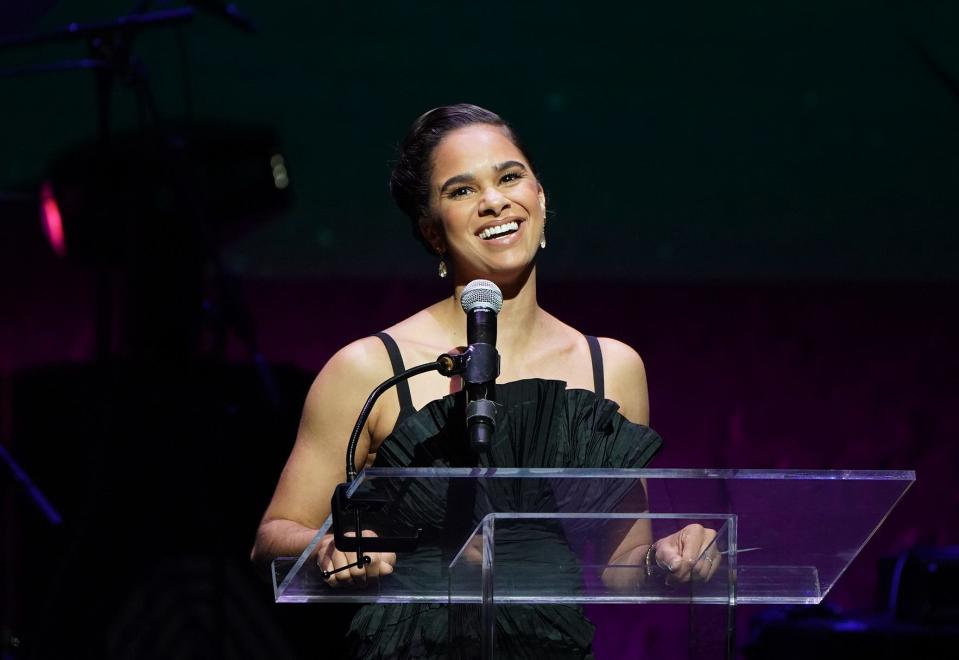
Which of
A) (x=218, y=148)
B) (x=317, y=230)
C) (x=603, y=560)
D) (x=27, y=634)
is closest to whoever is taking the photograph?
(x=603, y=560)

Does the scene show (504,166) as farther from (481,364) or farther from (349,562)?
(349,562)

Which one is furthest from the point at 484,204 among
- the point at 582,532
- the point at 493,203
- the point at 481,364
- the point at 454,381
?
the point at 582,532

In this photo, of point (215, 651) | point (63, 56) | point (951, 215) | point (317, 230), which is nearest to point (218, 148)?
point (317, 230)

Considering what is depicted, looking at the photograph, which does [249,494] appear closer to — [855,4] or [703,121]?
[703,121]

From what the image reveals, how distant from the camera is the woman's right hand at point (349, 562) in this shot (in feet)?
5.08

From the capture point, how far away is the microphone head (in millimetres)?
1796

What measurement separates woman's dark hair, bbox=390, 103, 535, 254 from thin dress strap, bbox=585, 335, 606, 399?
Result: 371mm

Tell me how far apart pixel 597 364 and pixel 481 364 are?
769mm

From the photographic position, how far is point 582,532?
155 cm

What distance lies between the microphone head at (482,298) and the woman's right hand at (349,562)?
397 mm

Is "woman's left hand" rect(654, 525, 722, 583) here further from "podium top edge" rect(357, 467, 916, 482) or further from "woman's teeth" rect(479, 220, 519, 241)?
"woman's teeth" rect(479, 220, 519, 241)

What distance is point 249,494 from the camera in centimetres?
355

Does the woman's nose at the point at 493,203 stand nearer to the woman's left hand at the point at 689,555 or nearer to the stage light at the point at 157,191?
the woman's left hand at the point at 689,555

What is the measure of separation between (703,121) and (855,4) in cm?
65
